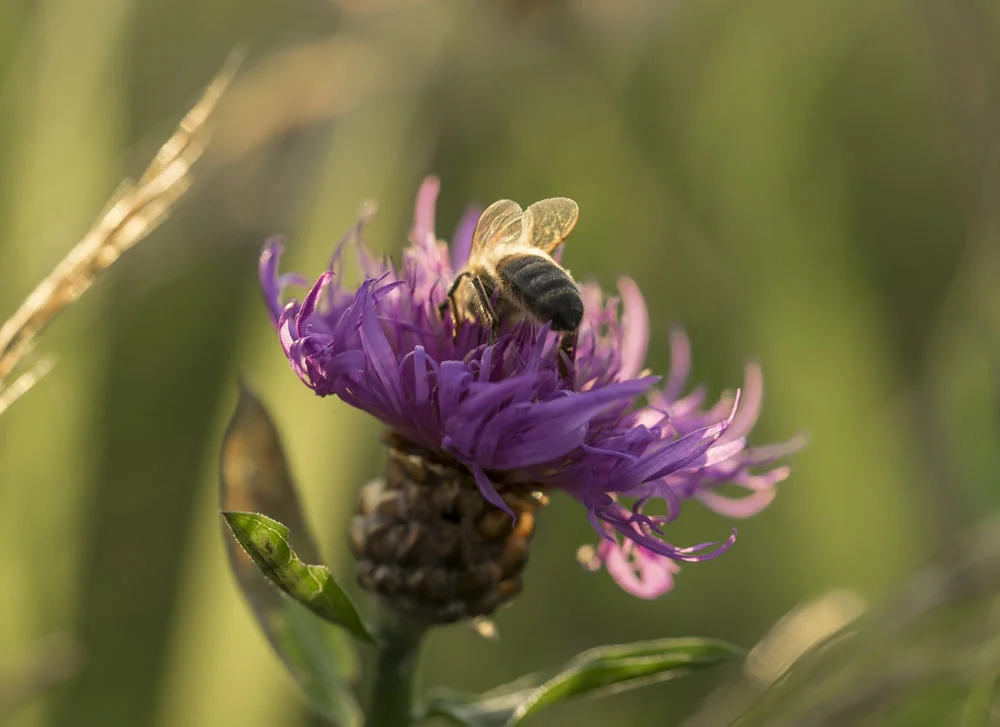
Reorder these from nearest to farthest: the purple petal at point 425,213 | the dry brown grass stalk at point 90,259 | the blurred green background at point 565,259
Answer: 1. the dry brown grass stalk at point 90,259
2. the purple petal at point 425,213
3. the blurred green background at point 565,259

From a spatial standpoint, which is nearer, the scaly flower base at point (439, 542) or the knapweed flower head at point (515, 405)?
the knapweed flower head at point (515, 405)

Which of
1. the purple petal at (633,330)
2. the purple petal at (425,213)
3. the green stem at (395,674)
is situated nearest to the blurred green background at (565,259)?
the purple petal at (425,213)

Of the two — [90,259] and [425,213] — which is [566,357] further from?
[90,259]

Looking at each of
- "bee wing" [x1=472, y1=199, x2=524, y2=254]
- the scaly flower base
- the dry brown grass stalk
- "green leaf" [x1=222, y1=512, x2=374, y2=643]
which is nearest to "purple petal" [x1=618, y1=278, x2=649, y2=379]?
"bee wing" [x1=472, y1=199, x2=524, y2=254]

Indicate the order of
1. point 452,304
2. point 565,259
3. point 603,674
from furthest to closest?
point 565,259 < point 452,304 < point 603,674

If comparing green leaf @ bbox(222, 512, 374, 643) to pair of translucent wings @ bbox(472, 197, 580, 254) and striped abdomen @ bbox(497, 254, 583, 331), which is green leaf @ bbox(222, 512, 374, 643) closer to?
striped abdomen @ bbox(497, 254, 583, 331)

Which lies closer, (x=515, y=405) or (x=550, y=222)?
(x=515, y=405)

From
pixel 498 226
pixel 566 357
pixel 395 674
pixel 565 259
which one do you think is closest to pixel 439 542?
pixel 395 674

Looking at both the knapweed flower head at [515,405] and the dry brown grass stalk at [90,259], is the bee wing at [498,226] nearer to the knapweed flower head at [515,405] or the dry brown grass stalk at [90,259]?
the knapweed flower head at [515,405]
